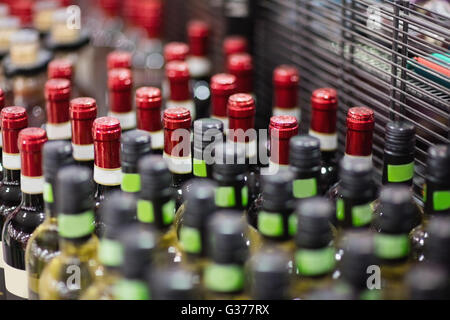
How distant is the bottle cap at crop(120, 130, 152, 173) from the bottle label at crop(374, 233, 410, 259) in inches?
13.0

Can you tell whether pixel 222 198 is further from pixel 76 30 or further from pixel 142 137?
pixel 76 30

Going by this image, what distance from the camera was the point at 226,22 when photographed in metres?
1.81

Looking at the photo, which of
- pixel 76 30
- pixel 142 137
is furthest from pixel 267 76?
pixel 142 137

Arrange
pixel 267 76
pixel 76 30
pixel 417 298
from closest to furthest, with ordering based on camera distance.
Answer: pixel 417 298 < pixel 267 76 < pixel 76 30

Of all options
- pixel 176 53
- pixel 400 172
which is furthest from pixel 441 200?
pixel 176 53

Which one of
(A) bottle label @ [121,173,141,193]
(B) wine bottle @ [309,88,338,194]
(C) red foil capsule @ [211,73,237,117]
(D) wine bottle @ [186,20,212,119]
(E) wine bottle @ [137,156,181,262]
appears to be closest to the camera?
(E) wine bottle @ [137,156,181,262]

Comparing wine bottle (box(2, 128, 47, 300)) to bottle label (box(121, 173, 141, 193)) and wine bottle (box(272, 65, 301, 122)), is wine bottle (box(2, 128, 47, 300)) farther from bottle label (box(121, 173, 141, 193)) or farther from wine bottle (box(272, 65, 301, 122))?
wine bottle (box(272, 65, 301, 122))

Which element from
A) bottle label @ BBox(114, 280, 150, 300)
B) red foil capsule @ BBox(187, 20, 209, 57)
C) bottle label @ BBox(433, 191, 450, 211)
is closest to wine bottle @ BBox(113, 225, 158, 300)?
bottle label @ BBox(114, 280, 150, 300)

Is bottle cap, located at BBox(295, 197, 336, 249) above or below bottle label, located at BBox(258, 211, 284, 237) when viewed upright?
above

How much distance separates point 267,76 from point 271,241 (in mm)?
910

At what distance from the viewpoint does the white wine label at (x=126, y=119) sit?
1.31m

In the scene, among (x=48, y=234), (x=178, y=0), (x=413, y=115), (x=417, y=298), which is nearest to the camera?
(x=417, y=298)

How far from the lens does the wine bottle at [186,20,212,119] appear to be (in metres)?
1.79
